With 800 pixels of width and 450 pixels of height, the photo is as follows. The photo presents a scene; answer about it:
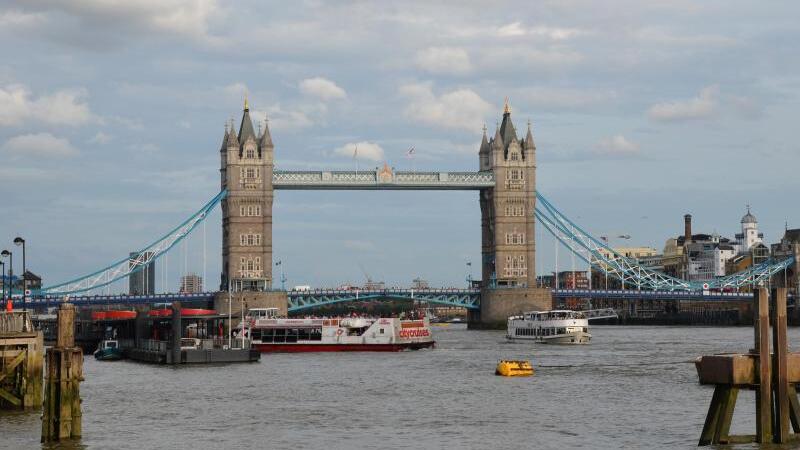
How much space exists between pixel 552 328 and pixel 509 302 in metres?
47.1

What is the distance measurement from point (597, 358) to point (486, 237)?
8106cm

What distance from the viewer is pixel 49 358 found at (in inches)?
1372

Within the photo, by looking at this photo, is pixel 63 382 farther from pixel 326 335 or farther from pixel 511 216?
pixel 511 216

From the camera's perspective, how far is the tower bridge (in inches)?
5773

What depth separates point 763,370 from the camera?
30.9 m

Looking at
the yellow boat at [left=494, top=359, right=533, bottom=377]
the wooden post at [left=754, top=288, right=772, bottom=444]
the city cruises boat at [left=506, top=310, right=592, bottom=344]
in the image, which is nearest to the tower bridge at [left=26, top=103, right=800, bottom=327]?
the city cruises boat at [left=506, top=310, right=592, bottom=344]

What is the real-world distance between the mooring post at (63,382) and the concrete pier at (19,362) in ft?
22.1

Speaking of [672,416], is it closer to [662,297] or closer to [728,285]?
[662,297]

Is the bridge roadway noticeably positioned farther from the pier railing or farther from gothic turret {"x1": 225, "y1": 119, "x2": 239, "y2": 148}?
the pier railing

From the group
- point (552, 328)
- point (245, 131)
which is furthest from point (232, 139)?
point (552, 328)

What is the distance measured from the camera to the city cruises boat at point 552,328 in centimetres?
10294

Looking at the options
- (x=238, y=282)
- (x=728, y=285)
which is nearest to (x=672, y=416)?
(x=238, y=282)

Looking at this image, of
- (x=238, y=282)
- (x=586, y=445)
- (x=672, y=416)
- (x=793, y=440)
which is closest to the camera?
(x=793, y=440)

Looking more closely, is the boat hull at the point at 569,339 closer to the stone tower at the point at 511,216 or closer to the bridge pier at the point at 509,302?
the bridge pier at the point at 509,302
